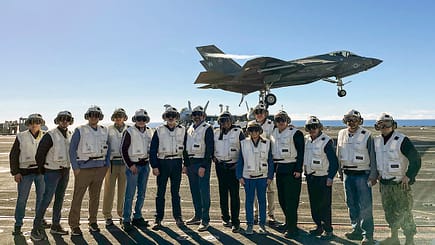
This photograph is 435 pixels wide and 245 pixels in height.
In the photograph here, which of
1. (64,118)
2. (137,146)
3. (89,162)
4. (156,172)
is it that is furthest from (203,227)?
(64,118)

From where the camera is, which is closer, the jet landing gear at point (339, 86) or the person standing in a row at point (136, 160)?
the person standing in a row at point (136, 160)

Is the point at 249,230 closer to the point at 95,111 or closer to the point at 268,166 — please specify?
the point at 268,166

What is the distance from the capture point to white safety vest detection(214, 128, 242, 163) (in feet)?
21.5

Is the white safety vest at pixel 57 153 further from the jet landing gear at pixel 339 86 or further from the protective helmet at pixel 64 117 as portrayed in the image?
the jet landing gear at pixel 339 86

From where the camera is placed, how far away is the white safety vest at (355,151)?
5.59 metres

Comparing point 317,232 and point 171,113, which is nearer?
point 317,232

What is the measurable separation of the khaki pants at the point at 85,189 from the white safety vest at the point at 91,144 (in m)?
0.25

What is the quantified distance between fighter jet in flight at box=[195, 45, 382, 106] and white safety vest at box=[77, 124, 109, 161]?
74.1 feet

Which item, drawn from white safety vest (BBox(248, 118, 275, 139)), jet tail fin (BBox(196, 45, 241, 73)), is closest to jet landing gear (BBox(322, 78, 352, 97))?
jet tail fin (BBox(196, 45, 241, 73))

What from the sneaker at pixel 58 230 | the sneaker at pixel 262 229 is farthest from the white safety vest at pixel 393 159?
the sneaker at pixel 58 230

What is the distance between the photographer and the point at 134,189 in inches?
260

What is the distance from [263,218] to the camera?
6027 millimetres

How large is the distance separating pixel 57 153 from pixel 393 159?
5.69 meters

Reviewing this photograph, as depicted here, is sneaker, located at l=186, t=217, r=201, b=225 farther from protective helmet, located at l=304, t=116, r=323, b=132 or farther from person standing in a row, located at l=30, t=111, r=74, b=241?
protective helmet, located at l=304, t=116, r=323, b=132
